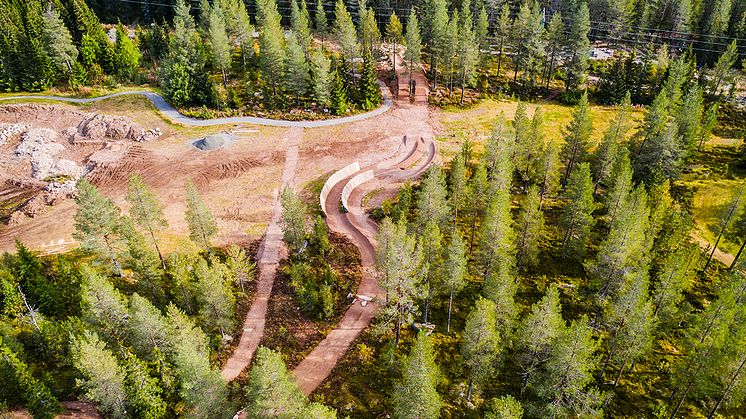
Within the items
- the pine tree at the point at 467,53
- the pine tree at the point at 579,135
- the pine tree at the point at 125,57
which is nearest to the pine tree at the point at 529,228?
the pine tree at the point at 579,135

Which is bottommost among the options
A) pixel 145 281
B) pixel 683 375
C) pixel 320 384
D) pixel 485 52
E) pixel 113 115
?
pixel 320 384

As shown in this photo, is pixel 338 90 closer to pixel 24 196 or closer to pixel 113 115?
pixel 113 115

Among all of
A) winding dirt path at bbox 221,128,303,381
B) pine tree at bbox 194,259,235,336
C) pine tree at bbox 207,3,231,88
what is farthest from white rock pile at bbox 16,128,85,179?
pine tree at bbox 194,259,235,336

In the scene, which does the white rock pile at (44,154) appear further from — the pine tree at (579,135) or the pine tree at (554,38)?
the pine tree at (554,38)

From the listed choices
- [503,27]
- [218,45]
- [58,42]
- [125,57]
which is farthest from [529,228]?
[58,42]

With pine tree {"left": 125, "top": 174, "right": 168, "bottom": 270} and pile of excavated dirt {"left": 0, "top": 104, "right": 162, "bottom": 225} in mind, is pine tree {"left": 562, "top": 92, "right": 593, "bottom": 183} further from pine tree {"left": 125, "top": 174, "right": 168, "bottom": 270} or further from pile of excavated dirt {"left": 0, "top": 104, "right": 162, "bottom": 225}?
pile of excavated dirt {"left": 0, "top": 104, "right": 162, "bottom": 225}

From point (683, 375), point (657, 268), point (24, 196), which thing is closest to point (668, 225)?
point (657, 268)

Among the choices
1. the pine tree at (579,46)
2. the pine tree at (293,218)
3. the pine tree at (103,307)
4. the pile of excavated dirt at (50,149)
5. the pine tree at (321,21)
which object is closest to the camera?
the pine tree at (103,307)
